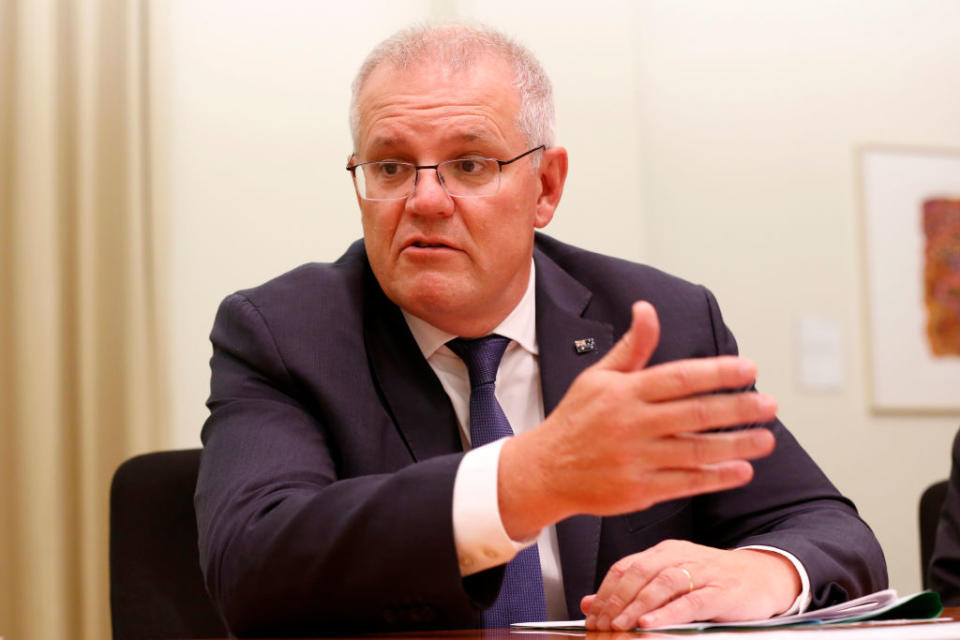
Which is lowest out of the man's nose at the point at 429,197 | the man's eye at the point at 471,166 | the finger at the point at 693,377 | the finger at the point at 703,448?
the finger at the point at 703,448

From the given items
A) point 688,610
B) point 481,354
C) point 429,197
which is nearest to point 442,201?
point 429,197

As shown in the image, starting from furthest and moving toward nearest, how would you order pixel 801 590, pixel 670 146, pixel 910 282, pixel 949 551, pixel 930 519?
1. pixel 910 282
2. pixel 670 146
3. pixel 930 519
4. pixel 949 551
5. pixel 801 590

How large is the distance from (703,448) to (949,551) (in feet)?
4.02

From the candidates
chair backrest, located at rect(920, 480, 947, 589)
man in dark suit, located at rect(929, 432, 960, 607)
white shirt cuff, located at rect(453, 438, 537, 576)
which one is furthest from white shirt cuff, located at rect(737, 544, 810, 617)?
chair backrest, located at rect(920, 480, 947, 589)

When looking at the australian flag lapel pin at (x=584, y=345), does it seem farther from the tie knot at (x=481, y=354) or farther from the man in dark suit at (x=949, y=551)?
the man in dark suit at (x=949, y=551)

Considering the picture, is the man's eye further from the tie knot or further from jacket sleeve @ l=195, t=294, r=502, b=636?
jacket sleeve @ l=195, t=294, r=502, b=636

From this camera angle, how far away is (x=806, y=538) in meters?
1.72

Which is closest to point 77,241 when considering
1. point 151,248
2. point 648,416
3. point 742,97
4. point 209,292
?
point 151,248

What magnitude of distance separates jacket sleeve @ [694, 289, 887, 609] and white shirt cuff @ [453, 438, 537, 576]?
0.55 meters

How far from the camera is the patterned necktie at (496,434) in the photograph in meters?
1.73

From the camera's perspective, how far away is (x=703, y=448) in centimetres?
120

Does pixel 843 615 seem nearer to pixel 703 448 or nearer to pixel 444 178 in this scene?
pixel 703 448

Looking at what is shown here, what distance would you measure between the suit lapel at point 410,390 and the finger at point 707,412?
705mm

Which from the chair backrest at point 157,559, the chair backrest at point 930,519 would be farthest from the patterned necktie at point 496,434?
the chair backrest at point 930,519
